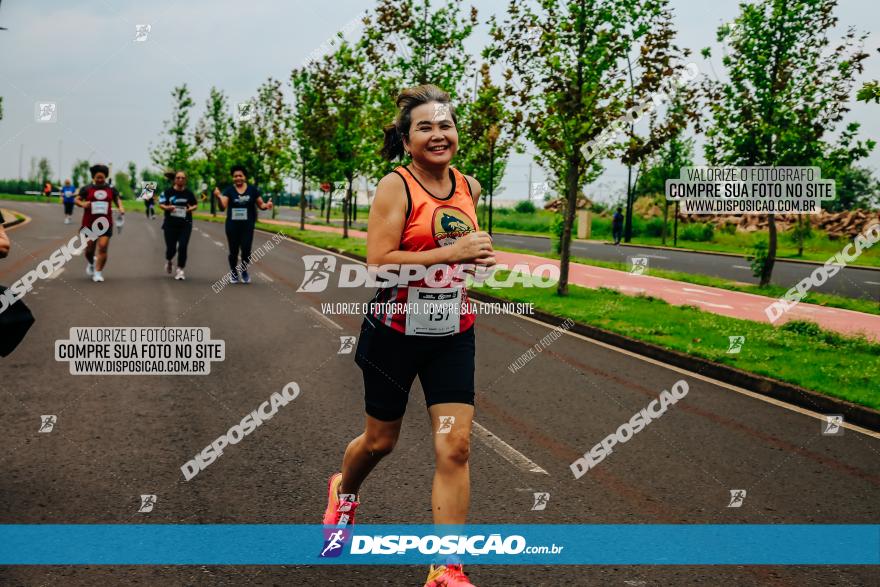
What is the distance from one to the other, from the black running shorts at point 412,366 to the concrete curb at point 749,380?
16.1ft

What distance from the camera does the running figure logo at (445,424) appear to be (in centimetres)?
322

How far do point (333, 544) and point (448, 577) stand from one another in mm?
952

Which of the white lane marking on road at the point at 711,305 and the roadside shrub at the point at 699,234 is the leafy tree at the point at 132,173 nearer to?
the roadside shrub at the point at 699,234

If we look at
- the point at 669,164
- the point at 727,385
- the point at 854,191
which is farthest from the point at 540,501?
the point at 854,191

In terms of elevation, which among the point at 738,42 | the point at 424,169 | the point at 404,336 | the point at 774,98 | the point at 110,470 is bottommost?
the point at 110,470

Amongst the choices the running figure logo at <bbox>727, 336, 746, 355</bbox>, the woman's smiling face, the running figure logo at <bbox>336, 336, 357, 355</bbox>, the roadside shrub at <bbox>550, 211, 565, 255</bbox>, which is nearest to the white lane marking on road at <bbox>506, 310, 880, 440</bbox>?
the running figure logo at <bbox>727, 336, 746, 355</bbox>

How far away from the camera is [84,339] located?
9031 mm

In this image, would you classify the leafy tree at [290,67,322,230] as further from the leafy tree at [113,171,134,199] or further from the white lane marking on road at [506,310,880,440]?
the leafy tree at [113,171,134,199]

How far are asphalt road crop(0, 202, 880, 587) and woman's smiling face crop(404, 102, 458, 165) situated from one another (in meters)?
1.85

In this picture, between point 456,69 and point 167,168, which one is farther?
point 167,168

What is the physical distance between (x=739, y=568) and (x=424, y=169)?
7.78ft

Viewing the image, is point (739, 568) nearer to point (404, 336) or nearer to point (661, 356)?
point (404, 336)

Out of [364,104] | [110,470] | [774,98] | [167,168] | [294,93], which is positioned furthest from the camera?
[167,168]

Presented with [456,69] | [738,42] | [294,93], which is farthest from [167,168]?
[738,42]
